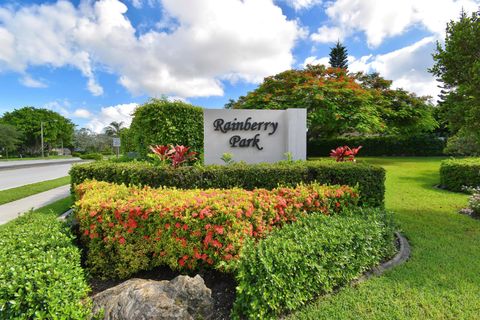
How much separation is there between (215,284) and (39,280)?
169 cm

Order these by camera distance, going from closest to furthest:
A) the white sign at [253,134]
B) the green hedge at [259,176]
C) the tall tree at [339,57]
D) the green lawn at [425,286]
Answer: the green lawn at [425,286] < the green hedge at [259,176] < the white sign at [253,134] < the tall tree at [339,57]

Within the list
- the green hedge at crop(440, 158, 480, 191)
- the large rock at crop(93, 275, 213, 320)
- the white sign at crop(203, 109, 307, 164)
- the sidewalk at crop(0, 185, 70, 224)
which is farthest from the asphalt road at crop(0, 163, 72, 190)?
the green hedge at crop(440, 158, 480, 191)

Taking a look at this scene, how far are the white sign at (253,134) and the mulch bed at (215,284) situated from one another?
13.4ft

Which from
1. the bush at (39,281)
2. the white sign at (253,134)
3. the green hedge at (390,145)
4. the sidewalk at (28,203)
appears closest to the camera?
the bush at (39,281)

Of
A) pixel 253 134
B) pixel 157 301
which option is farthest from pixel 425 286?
pixel 253 134

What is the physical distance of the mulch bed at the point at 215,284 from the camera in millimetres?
2555

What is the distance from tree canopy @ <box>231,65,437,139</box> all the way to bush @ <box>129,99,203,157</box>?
24.3 ft

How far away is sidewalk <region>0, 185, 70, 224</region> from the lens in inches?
237

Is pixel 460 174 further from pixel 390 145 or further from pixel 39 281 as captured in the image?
pixel 390 145

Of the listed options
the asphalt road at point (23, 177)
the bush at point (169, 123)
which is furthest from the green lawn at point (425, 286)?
the asphalt road at point (23, 177)

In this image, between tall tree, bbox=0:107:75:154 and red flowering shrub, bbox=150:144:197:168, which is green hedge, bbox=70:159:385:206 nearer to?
red flowering shrub, bbox=150:144:197:168

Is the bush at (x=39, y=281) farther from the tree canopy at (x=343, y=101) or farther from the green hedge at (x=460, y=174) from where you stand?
the tree canopy at (x=343, y=101)

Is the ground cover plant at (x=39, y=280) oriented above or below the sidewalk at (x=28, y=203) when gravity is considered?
above

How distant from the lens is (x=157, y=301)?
2258mm
